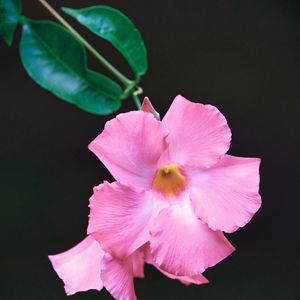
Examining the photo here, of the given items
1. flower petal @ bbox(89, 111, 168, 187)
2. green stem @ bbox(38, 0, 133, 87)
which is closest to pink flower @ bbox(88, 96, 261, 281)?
flower petal @ bbox(89, 111, 168, 187)

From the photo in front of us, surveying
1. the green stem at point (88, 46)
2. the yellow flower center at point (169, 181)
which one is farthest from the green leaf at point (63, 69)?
the yellow flower center at point (169, 181)

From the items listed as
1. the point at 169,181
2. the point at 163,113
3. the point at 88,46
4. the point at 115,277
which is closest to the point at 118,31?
the point at 88,46

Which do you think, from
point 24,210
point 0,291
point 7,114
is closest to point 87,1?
point 7,114

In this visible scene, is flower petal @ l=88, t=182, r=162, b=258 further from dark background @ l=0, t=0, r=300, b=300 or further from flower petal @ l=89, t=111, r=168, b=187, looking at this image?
dark background @ l=0, t=0, r=300, b=300

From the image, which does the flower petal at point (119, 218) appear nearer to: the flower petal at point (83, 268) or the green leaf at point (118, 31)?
the flower petal at point (83, 268)

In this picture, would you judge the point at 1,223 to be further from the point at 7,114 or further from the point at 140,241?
the point at 140,241

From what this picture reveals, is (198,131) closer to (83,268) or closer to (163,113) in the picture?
(83,268)
